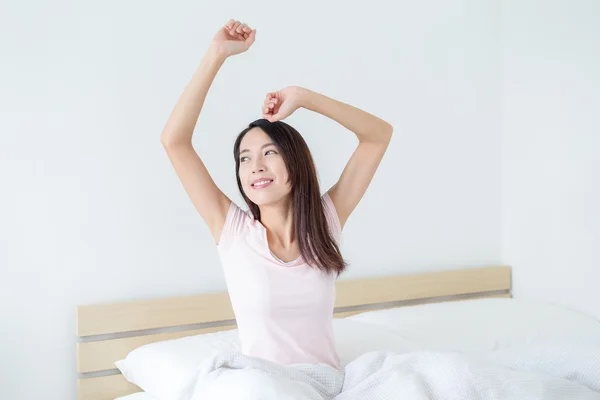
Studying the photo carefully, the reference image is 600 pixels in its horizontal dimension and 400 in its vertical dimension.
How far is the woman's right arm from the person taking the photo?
1.61m

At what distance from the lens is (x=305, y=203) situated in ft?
5.67

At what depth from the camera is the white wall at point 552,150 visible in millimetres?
2625

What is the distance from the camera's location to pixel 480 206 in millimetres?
3012

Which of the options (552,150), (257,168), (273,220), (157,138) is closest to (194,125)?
(257,168)

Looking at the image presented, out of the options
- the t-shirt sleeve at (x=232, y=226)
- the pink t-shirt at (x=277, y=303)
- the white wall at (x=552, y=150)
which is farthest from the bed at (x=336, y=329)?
the t-shirt sleeve at (x=232, y=226)

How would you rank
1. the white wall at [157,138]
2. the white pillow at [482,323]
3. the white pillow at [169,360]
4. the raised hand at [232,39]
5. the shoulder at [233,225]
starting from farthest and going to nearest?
the white pillow at [482,323]
the white wall at [157,138]
the white pillow at [169,360]
the shoulder at [233,225]
the raised hand at [232,39]

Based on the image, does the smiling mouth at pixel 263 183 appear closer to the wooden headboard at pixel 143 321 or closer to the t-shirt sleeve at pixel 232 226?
the t-shirt sleeve at pixel 232 226

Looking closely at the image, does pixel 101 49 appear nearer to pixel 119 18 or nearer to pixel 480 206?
pixel 119 18

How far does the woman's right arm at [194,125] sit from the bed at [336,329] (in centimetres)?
52

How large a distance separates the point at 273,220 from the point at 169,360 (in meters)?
0.58

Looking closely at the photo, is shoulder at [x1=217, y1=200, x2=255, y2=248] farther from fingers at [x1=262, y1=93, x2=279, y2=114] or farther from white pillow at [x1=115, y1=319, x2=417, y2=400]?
white pillow at [x1=115, y1=319, x2=417, y2=400]

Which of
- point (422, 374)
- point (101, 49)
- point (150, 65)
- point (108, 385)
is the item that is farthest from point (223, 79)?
point (422, 374)

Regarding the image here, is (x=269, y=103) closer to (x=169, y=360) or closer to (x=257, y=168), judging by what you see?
(x=257, y=168)

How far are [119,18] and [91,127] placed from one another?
37 centimetres
